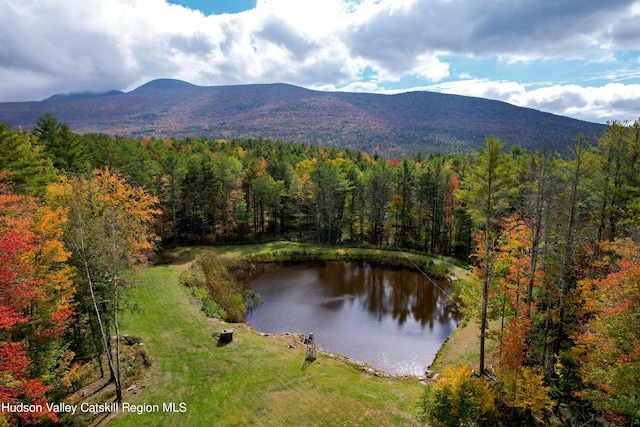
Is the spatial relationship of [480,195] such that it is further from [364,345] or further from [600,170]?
[364,345]

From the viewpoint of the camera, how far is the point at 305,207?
169 ft

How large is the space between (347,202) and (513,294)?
126 feet

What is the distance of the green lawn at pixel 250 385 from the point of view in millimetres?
13961

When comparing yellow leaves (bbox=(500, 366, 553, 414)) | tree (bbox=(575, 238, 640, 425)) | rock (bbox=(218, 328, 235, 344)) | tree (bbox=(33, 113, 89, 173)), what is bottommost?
rock (bbox=(218, 328, 235, 344))

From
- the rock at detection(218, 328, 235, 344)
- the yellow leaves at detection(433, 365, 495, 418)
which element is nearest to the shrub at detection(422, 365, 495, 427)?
the yellow leaves at detection(433, 365, 495, 418)

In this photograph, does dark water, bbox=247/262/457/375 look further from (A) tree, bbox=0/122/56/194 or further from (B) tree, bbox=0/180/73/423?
(A) tree, bbox=0/122/56/194

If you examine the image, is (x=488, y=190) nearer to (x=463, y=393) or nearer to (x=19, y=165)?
(x=463, y=393)

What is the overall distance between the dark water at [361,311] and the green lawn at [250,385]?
2867mm

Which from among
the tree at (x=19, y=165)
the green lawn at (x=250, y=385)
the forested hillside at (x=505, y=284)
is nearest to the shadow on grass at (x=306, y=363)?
the green lawn at (x=250, y=385)

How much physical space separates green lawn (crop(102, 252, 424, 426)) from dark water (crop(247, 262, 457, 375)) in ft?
9.41

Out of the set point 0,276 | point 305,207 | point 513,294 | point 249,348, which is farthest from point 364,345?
point 305,207

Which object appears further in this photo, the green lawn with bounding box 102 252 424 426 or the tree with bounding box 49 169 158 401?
the tree with bounding box 49 169 158 401

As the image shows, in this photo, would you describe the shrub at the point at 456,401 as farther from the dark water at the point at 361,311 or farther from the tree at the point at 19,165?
the tree at the point at 19,165

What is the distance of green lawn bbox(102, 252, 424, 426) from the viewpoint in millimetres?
13961
